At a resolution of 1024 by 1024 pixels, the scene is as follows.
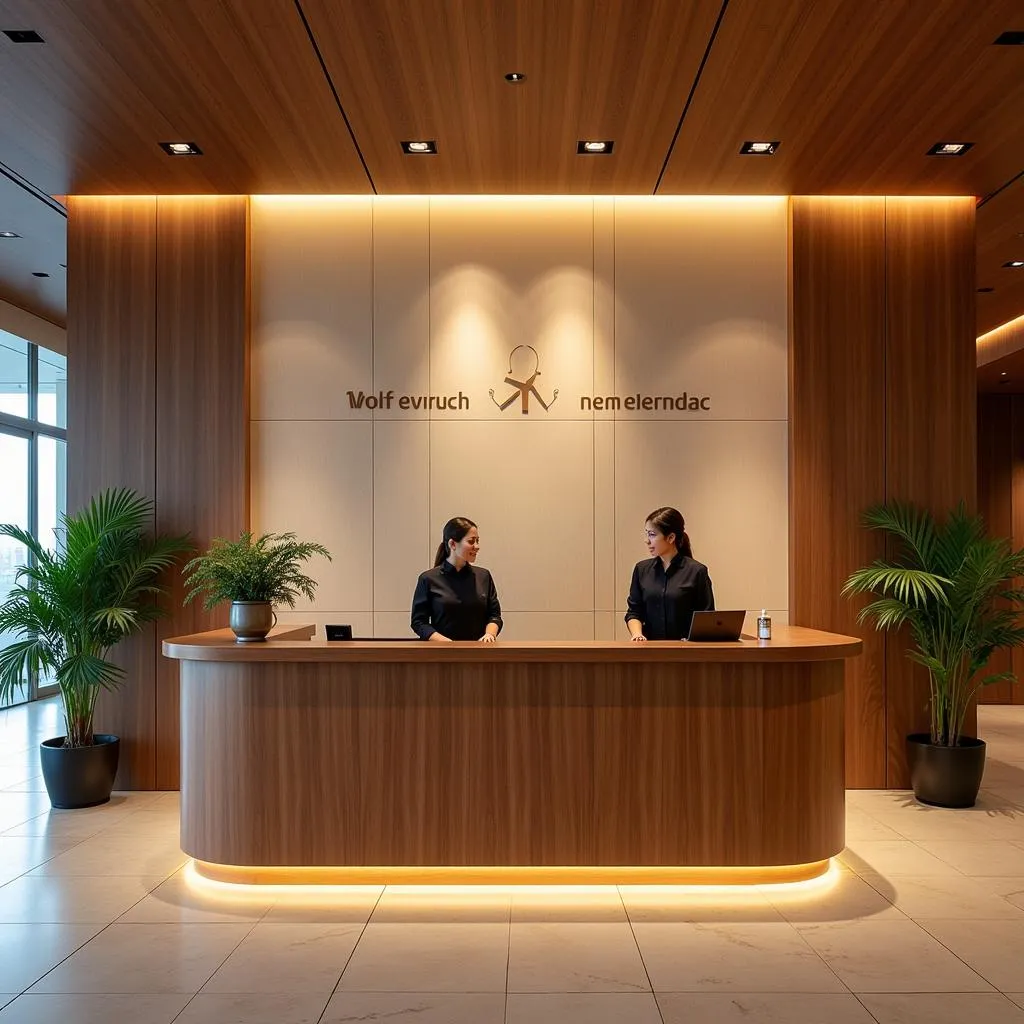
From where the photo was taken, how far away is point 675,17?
181 inches

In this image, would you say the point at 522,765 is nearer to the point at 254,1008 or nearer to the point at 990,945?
the point at 254,1008

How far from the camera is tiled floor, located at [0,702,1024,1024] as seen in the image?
11.4 ft

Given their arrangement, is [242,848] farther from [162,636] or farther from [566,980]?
[162,636]

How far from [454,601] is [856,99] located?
11.9 feet

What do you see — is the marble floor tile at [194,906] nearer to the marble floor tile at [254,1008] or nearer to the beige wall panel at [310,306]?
the marble floor tile at [254,1008]

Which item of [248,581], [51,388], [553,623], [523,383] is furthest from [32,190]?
[51,388]

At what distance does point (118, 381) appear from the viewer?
22.8ft

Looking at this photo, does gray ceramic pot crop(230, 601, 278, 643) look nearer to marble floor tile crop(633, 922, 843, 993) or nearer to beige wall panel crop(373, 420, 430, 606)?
beige wall panel crop(373, 420, 430, 606)

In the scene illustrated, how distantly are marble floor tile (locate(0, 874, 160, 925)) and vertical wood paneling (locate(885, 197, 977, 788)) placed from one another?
5420 mm

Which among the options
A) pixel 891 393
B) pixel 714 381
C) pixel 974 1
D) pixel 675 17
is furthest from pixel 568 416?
pixel 974 1

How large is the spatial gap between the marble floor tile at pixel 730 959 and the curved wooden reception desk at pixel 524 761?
1.61 ft

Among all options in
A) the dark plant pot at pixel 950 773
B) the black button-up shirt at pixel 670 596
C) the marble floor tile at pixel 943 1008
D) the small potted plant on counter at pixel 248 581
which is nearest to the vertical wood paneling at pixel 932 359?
the dark plant pot at pixel 950 773

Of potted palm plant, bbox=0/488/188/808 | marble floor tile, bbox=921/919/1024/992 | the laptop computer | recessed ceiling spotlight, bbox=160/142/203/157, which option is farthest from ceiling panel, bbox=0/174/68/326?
marble floor tile, bbox=921/919/1024/992

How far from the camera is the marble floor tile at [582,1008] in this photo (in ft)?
11.1
